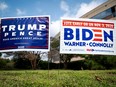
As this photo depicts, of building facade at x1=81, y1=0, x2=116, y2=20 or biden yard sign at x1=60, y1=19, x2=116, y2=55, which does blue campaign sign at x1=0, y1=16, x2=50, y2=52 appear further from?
building facade at x1=81, y1=0, x2=116, y2=20

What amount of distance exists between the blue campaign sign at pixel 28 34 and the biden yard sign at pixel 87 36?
80 centimetres

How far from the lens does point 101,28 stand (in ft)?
35.9

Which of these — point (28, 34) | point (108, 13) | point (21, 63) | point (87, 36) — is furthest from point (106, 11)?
point (28, 34)

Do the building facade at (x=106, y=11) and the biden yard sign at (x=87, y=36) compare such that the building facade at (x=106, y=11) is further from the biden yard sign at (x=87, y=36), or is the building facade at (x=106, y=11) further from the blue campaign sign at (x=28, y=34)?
the blue campaign sign at (x=28, y=34)

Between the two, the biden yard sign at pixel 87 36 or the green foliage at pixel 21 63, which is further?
the green foliage at pixel 21 63

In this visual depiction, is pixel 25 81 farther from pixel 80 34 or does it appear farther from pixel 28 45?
pixel 80 34

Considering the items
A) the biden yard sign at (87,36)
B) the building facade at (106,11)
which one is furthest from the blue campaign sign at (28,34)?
the building facade at (106,11)

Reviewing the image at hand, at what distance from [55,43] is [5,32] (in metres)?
35.1

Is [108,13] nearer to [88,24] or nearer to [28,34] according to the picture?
[88,24]

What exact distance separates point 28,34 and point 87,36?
269 centimetres

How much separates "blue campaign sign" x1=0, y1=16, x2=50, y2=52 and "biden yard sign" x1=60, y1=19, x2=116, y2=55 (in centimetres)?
80

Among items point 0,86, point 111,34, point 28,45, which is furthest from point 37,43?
point 111,34

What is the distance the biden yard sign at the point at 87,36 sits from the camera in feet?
34.4

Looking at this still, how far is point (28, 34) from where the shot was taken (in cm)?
1041
